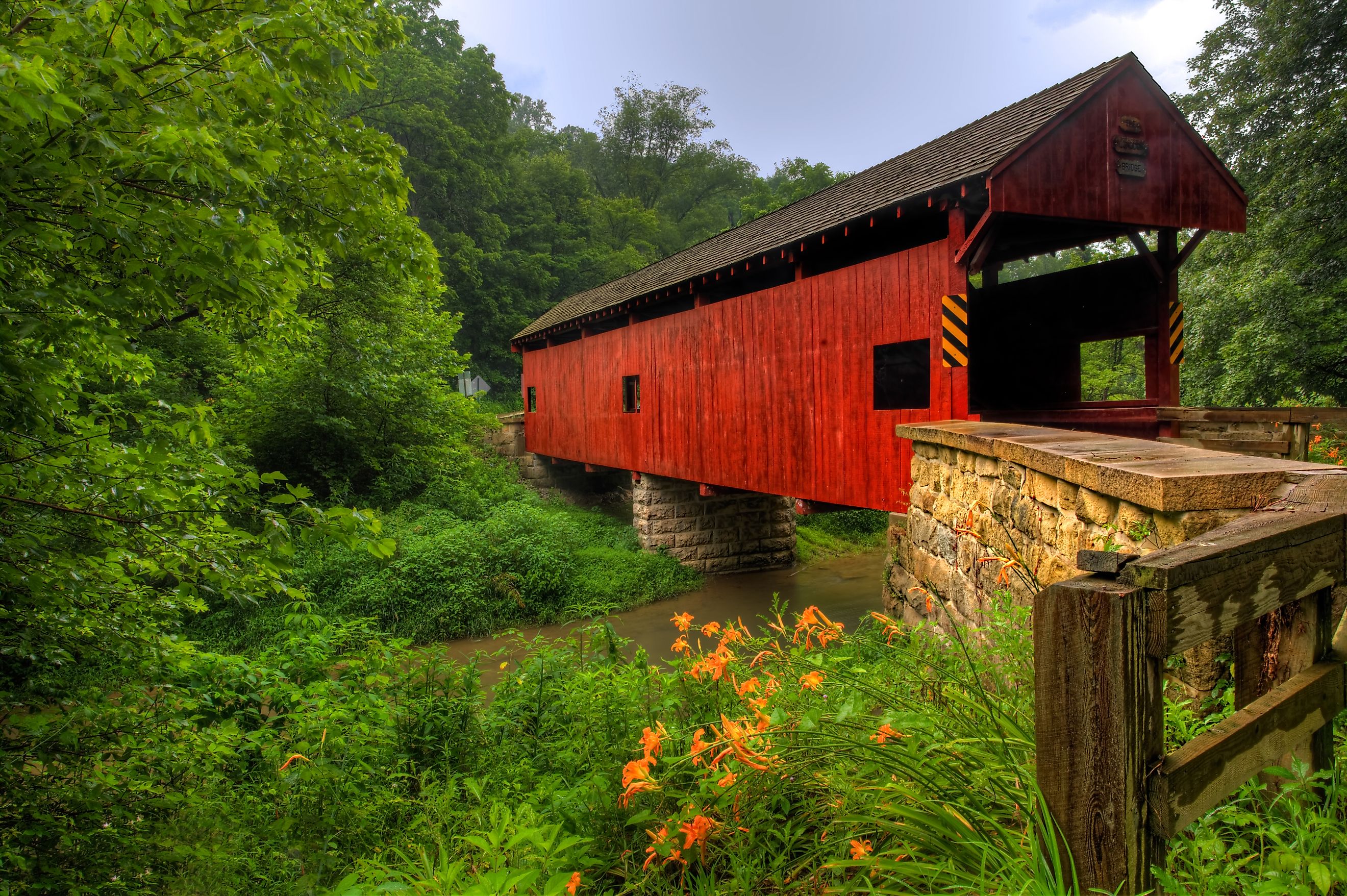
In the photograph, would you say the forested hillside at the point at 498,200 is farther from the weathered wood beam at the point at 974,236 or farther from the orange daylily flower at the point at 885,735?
the orange daylily flower at the point at 885,735

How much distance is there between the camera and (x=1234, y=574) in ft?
3.52

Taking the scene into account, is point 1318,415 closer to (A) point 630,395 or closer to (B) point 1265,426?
(B) point 1265,426

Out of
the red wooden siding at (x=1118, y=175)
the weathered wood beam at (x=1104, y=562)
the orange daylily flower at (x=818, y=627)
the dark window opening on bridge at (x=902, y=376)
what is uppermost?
the red wooden siding at (x=1118, y=175)

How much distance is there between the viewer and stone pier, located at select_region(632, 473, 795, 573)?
12.5 metres

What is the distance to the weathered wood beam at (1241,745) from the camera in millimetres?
1002

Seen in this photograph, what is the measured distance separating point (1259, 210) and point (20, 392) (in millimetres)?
15619

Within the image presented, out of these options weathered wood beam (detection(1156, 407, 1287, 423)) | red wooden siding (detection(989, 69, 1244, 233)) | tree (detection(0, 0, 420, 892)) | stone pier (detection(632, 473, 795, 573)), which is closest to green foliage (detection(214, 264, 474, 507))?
stone pier (detection(632, 473, 795, 573))

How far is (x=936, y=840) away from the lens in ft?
4.49

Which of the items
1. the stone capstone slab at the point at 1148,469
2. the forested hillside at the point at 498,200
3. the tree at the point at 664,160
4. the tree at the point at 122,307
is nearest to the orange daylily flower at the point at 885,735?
the stone capstone slab at the point at 1148,469

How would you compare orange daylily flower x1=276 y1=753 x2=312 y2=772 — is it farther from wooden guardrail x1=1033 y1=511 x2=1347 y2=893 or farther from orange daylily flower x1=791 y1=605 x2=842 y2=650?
wooden guardrail x1=1033 y1=511 x2=1347 y2=893

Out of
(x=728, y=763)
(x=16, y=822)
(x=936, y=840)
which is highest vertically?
(x=936, y=840)

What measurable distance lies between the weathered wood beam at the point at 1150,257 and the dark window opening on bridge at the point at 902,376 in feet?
7.14

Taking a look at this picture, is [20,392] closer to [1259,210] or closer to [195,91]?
[195,91]

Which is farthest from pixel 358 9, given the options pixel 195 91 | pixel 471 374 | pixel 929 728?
pixel 471 374
